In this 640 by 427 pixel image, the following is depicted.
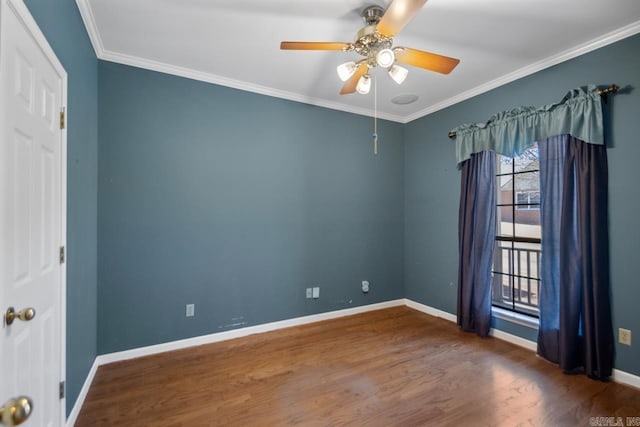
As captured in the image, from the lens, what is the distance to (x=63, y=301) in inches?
64.8

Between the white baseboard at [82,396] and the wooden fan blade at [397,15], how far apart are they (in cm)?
304

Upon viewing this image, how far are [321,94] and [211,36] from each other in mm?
1435

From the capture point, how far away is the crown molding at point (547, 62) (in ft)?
7.37

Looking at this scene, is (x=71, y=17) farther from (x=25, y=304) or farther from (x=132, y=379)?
(x=132, y=379)

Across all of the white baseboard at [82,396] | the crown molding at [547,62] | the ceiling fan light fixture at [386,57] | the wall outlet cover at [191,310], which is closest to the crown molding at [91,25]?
the ceiling fan light fixture at [386,57]

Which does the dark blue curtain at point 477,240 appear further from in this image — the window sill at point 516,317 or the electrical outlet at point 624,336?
the electrical outlet at point 624,336

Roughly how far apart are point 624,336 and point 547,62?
2.42m

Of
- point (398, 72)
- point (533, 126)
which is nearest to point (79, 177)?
point (398, 72)

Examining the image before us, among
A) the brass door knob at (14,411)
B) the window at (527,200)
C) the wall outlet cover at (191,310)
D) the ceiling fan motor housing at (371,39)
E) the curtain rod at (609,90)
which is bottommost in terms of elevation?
the wall outlet cover at (191,310)

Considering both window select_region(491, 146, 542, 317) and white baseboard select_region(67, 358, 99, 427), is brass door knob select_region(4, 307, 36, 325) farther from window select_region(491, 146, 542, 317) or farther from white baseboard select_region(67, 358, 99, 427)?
window select_region(491, 146, 542, 317)

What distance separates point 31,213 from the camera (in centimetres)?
130

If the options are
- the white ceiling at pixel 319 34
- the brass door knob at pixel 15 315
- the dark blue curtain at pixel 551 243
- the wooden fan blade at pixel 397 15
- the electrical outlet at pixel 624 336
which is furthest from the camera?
the dark blue curtain at pixel 551 243

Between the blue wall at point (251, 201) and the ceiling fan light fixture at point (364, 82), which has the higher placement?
the ceiling fan light fixture at point (364, 82)

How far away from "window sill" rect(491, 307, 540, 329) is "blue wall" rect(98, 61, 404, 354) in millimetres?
1402
